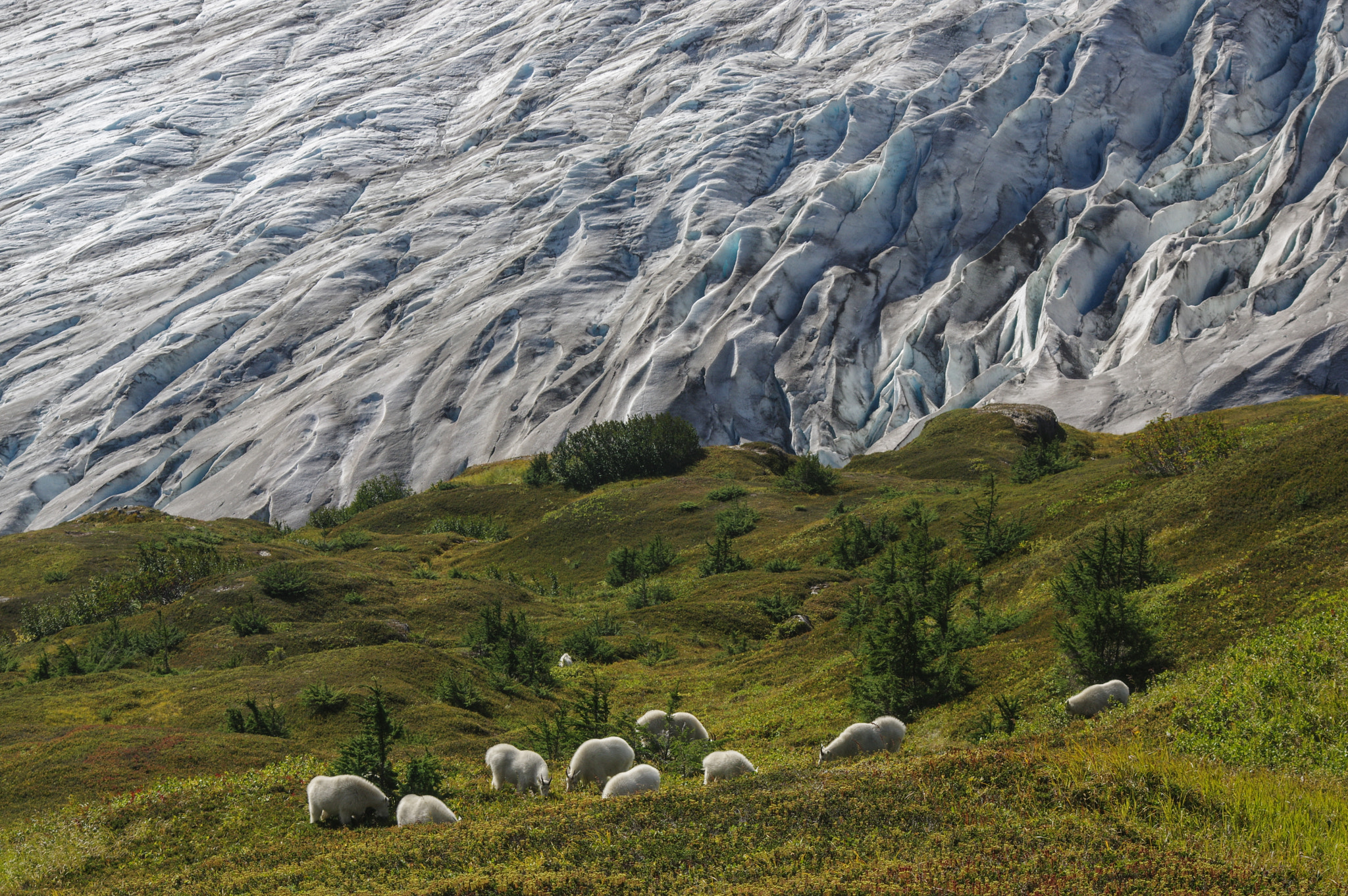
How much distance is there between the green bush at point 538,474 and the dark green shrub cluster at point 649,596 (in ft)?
81.1

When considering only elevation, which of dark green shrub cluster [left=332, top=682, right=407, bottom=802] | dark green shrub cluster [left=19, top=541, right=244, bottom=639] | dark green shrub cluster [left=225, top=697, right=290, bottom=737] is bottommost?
dark green shrub cluster [left=19, top=541, right=244, bottom=639]

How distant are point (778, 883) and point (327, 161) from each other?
127 metres

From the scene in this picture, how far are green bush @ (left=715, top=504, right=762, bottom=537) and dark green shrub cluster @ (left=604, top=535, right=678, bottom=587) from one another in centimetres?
272

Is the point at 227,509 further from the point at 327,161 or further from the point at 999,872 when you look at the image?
the point at 999,872

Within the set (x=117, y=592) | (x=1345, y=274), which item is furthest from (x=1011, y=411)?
(x=117, y=592)

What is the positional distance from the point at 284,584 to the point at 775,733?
20695mm

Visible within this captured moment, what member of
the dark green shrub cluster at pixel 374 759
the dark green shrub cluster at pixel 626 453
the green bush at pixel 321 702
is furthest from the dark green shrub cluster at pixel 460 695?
the dark green shrub cluster at pixel 626 453

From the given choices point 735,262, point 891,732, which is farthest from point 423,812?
point 735,262

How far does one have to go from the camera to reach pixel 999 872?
763 centimetres

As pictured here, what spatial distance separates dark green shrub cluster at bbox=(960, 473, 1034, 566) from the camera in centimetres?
2672

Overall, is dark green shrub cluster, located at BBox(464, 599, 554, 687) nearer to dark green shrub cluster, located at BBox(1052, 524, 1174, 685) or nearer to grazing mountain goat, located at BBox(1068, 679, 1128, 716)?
dark green shrub cluster, located at BBox(1052, 524, 1174, 685)

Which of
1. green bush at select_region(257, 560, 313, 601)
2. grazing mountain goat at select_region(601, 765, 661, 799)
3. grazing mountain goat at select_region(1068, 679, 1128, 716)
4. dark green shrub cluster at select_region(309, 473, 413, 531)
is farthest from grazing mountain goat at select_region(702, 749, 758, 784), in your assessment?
dark green shrub cluster at select_region(309, 473, 413, 531)

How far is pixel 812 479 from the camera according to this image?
49.7 m

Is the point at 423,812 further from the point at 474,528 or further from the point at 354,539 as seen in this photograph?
the point at 474,528
